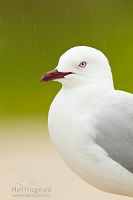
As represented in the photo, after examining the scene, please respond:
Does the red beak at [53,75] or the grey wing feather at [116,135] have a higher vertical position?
the red beak at [53,75]

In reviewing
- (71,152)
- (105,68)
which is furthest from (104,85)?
(71,152)

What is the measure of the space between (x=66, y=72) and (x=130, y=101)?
1.03 feet

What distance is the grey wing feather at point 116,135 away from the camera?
307 centimetres

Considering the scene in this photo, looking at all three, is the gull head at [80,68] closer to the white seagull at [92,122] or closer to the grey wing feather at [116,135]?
the white seagull at [92,122]

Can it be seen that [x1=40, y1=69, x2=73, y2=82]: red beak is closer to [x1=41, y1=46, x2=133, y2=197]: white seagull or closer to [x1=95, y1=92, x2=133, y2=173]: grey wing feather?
[x1=41, y1=46, x2=133, y2=197]: white seagull

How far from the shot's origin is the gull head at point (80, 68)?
309cm

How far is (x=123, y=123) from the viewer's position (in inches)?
122

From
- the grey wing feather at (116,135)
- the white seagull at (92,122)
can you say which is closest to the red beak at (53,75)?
the white seagull at (92,122)

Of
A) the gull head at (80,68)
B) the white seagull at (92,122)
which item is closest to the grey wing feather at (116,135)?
the white seagull at (92,122)

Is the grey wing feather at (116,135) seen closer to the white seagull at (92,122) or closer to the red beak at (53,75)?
the white seagull at (92,122)

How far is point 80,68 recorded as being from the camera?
312 centimetres

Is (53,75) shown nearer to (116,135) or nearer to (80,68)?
(80,68)

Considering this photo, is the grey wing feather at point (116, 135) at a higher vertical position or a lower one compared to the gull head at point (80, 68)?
lower

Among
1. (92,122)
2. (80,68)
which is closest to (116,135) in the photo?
(92,122)
